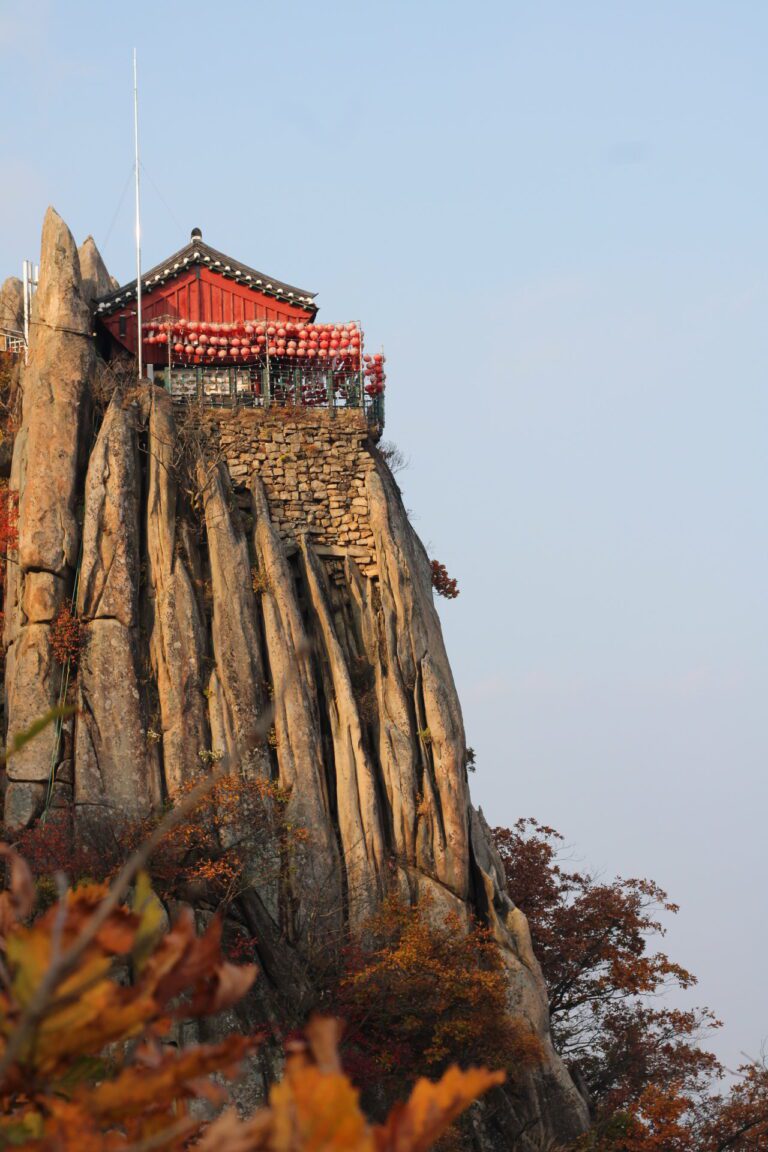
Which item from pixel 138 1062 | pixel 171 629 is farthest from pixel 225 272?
pixel 138 1062

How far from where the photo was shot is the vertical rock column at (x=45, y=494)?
3156 cm

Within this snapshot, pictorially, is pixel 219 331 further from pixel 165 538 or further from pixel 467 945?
pixel 467 945

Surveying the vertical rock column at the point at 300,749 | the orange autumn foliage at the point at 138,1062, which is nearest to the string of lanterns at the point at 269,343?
the vertical rock column at the point at 300,749

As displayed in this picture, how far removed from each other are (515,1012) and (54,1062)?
27.0m

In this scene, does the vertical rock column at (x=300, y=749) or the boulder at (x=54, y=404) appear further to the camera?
the boulder at (x=54, y=404)

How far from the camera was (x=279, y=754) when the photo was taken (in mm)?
32406

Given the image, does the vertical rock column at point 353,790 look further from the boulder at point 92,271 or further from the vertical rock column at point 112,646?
the boulder at point 92,271

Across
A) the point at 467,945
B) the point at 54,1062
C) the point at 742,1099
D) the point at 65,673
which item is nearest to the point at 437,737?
the point at 467,945

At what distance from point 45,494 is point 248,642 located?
17.3ft

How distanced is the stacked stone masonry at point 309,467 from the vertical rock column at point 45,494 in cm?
359

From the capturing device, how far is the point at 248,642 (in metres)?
33.4

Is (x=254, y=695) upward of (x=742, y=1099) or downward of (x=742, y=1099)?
upward

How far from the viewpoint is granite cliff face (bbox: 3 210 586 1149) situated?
31422mm

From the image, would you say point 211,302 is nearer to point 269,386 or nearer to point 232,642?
point 269,386
